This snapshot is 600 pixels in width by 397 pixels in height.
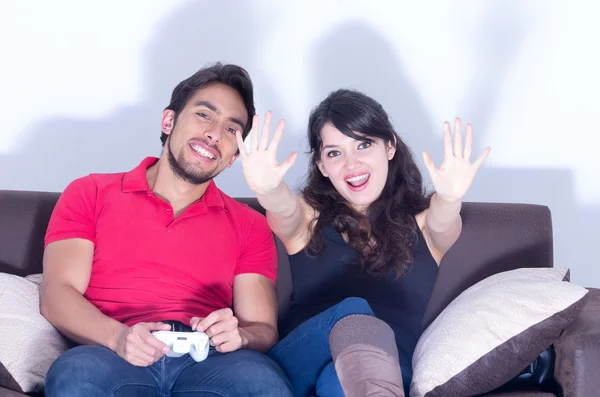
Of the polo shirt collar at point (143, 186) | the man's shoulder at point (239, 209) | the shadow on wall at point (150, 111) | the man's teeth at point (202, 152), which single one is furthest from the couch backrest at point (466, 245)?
the shadow on wall at point (150, 111)

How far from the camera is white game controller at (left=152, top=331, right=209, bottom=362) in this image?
1812 millimetres

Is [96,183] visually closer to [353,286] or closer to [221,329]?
[221,329]

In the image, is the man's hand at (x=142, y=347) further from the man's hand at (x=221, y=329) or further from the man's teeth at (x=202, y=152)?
the man's teeth at (x=202, y=152)

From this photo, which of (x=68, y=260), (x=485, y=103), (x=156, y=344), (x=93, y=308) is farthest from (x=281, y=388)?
(x=485, y=103)

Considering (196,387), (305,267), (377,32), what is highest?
(377,32)

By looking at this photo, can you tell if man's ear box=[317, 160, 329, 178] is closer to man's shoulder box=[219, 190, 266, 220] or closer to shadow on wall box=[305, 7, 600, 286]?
man's shoulder box=[219, 190, 266, 220]

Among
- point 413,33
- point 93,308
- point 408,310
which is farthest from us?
point 413,33

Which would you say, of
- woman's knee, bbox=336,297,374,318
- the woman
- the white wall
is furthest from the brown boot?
the white wall

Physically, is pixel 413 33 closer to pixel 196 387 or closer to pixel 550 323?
pixel 550 323

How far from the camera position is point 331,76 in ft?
9.30

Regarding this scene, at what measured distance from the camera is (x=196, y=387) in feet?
6.00

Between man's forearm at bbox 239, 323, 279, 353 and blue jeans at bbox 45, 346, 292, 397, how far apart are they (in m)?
0.09

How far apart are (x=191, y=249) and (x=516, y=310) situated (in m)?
0.89

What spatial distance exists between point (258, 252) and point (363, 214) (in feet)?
1.09
